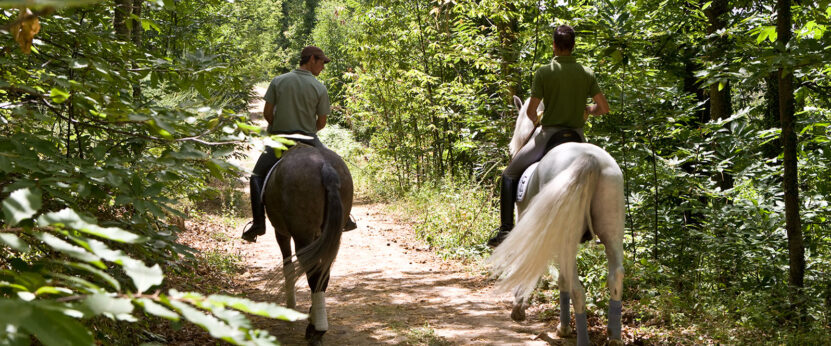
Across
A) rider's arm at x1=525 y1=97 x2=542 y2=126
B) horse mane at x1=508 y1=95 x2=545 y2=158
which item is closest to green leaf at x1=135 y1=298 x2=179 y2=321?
rider's arm at x1=525 y1=97 x2=542 y2=126

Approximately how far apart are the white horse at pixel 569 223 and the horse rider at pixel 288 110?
214cm

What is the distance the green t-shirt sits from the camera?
5.05 m

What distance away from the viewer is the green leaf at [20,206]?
1157 millimetres

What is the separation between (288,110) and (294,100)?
11cm

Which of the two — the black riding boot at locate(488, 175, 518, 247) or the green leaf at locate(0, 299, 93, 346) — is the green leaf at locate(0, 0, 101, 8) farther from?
the black riding boot at locate(488, 175, 518, 247)

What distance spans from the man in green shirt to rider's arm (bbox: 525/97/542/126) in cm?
200

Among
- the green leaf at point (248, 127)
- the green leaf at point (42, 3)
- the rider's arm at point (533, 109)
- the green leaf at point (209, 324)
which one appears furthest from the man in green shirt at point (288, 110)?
the green leaf at point (42, 3)

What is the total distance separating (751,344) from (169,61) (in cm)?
474

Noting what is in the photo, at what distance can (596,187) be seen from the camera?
14.0ft

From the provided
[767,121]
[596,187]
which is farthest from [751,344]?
[767,121]

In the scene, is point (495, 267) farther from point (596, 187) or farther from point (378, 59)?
point (378, 59)

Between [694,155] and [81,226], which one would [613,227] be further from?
[81,226]

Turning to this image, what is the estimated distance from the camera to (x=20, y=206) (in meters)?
1.20

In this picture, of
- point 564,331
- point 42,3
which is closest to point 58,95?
point 42,3
